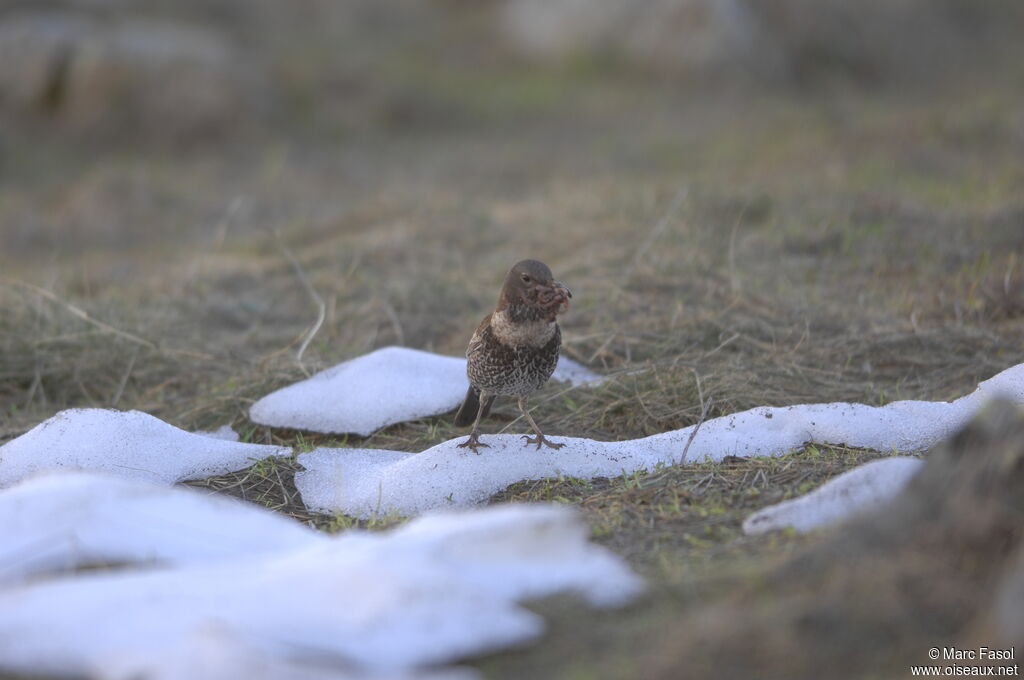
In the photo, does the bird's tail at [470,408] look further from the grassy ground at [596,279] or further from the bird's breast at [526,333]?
the bird's breast at [526,333]

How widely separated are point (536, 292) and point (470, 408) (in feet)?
2.74

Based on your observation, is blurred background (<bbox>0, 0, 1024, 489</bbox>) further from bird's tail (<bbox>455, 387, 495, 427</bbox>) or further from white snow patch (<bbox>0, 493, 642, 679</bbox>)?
white snow patch (<bbox>0, 493, 642, 679</bbox>)

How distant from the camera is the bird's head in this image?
3363 millimetres

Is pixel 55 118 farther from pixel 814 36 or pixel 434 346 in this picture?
pixel 814 36

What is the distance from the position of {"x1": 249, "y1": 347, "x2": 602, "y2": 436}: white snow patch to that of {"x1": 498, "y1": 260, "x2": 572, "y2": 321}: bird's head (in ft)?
3.08

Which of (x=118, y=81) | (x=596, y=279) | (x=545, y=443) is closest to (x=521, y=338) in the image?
(x=545, y=443)

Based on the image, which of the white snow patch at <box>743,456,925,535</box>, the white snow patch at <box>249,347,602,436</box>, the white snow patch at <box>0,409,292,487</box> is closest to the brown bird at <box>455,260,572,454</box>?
the white snow patch at <box>249,347,602,436</box>

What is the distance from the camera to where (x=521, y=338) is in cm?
345

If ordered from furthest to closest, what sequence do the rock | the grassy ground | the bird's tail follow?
the rock, the bird's tail, the grassy ground

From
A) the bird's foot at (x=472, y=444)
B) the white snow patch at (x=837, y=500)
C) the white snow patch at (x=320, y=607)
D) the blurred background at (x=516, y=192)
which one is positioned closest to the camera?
the white snow patch at (x=320, y=607)

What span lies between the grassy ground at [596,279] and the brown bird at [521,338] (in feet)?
1.23

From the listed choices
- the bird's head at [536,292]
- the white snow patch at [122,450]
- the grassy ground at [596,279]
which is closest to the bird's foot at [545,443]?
the grassy ground at [596,279]

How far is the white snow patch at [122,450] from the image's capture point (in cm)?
351

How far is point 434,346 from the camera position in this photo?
5.30 metres
